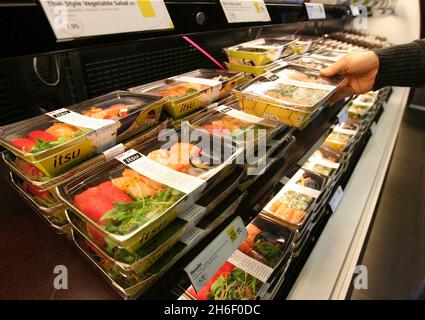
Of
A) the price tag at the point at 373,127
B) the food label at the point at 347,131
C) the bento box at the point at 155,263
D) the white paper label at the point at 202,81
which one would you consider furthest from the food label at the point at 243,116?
the price tag at the point at 373,127

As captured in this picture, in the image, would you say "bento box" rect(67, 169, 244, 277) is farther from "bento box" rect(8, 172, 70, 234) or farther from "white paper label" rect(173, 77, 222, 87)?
"white paper label" rect(173, 77, 222, 87)

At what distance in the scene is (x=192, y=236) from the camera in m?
0.66

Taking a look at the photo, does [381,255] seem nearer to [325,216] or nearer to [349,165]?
[349,165]

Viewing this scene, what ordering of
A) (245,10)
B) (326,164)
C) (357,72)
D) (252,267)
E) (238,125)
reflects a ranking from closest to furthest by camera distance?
1. (245,10)
2. (238,125)
3. (252,267)
4. (357,72)
5. (326,164)

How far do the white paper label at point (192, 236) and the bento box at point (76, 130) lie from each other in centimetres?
33

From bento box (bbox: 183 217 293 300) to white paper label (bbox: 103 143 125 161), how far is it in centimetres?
65

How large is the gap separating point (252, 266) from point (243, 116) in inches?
27.9

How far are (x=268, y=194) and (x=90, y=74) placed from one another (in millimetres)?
716

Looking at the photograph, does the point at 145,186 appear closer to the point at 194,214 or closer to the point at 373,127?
the point at 194,214

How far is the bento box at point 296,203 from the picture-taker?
4.85 feet

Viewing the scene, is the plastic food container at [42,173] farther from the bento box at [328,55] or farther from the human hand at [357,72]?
the bento box at [328,55]

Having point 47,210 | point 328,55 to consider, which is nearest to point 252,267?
point 47,210

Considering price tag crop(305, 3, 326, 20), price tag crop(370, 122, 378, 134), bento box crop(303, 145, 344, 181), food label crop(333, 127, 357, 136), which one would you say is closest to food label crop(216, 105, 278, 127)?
price tag crop(305, 3, 326, 20)
